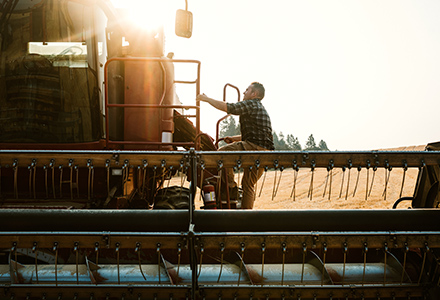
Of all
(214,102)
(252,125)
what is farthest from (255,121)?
(214,102)

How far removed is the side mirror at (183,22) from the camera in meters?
3.72

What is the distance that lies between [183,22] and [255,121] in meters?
1.54

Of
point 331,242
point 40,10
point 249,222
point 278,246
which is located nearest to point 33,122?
point 40,10

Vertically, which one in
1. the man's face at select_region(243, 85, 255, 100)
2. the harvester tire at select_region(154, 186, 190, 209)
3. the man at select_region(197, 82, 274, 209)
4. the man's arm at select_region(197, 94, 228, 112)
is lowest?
the harvester tire at select_region(154, 186, 190, 209)

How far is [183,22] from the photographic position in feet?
12.2

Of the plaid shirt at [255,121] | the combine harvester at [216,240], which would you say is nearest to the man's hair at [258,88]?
the plaid shirt at [255,121]

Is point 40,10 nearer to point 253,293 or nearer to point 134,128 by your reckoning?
point 134,128

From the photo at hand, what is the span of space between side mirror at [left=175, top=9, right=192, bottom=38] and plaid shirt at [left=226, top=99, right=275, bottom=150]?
1.14m

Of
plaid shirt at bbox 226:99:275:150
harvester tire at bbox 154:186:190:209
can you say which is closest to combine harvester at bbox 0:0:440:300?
harvester tire at bbox 154:186:190:209

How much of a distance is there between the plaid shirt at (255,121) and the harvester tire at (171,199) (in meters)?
1.24

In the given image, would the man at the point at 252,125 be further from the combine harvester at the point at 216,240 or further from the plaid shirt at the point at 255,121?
the combine harvester at the point at 216,240

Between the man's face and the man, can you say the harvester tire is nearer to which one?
the man

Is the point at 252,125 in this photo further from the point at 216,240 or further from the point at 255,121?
the point at 216,240

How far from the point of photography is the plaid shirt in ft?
14.8
